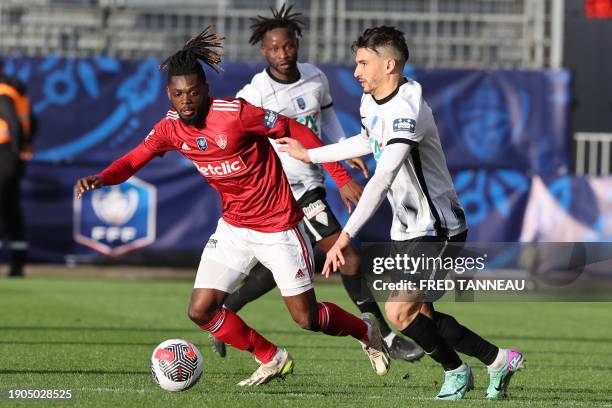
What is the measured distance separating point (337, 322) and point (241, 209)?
917 millimetres

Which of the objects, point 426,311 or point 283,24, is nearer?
point 426,311

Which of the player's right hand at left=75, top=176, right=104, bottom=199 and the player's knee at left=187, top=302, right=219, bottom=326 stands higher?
the player's right hand at left=75, top=176, right=104, bottom=199

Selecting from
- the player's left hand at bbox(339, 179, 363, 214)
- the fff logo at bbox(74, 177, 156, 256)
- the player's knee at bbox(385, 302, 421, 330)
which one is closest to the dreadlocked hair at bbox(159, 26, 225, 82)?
the player's left hand at bbox(339, 179, 363, 214)

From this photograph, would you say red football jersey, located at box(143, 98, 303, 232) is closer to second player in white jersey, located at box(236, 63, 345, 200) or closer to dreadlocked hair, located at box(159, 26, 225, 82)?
dreadlocked hair, located at box(159, 26, 225, 82)

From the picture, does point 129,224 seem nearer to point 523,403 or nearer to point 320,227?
point 320,227

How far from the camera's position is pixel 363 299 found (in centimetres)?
880

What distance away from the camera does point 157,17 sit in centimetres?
1923

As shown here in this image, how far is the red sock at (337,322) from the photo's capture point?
23.6 feet

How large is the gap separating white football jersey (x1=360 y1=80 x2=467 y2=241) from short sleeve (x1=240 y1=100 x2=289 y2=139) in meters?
0.54

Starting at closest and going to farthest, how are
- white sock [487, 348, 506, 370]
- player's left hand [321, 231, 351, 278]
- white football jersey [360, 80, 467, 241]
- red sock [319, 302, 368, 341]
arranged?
player's left hand [321, 231, 351, 278] → white football jersey [360, 80, 467, 241] → white sock [487, 348, 506, 370] → red sock [319, 302, 368, 341]

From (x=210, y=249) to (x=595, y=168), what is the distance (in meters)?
12.2

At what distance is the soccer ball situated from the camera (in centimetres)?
670

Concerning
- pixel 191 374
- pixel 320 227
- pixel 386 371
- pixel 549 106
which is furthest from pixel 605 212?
pixel 191 374

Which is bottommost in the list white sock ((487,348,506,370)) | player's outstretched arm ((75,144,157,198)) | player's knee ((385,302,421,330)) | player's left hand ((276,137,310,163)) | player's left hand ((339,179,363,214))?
white sock ((487,348,506,370))
